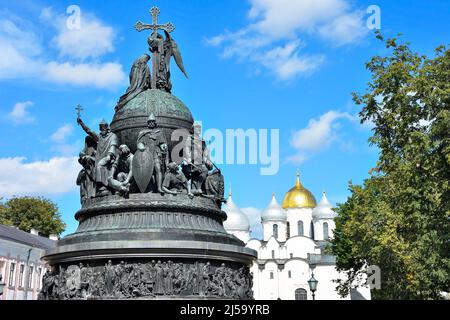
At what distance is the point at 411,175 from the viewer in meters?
19.1

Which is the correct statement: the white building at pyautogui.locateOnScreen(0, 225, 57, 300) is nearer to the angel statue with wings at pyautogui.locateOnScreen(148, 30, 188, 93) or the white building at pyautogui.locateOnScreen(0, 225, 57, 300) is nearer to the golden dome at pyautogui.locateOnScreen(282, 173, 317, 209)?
the angel statue with wings at pyautogui.locateOnScreen(148, 30, 188, 93)

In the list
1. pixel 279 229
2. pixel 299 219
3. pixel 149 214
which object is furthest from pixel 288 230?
pixel 149 214

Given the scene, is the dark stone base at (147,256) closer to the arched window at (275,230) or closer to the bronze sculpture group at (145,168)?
the bronze sculpture group at (145,168)

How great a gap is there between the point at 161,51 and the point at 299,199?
235ft

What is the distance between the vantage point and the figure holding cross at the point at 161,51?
17703 mm

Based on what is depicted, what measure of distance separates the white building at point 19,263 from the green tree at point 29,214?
6.98 metres

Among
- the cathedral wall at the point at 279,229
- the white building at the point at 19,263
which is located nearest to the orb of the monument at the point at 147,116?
the white building at the point at 19,263

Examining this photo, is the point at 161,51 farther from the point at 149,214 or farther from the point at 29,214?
the point at 29,214
